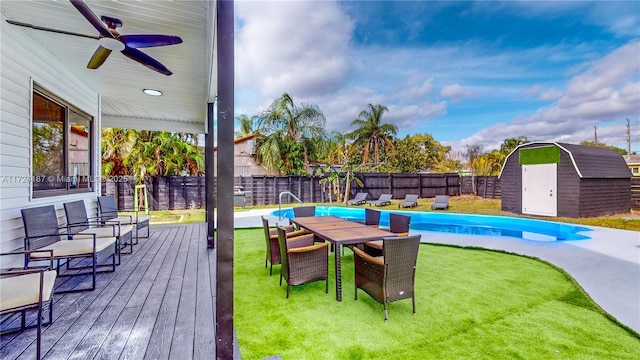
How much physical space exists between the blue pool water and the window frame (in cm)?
609

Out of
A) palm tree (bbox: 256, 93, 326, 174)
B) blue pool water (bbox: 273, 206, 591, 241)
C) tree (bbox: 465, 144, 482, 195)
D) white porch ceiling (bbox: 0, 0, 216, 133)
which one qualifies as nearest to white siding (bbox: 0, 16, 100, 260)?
white porch ceiling (bbox: 0, 0, 216, 133)

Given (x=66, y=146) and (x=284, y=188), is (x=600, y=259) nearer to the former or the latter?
(x=66, y=146)

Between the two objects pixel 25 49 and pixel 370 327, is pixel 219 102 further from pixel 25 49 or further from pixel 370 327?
pixel 25 49

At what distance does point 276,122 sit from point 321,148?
3.03 metres

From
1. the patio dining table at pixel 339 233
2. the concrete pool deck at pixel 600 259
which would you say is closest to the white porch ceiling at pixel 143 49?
the patio dining table at pixel 339 233

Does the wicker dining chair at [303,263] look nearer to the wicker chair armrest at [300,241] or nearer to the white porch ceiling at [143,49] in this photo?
the wicker chair armrest at [300,241]

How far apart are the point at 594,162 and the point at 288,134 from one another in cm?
1329

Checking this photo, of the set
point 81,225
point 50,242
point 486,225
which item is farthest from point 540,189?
point 50,242

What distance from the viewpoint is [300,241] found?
376cm

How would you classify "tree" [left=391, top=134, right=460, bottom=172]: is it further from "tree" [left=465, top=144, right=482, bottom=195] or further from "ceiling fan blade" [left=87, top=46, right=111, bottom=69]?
"ceiling fan blade" [left=87, top=46, right=111, bottom=69]

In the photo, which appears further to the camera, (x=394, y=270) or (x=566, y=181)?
(x=566, y=181)

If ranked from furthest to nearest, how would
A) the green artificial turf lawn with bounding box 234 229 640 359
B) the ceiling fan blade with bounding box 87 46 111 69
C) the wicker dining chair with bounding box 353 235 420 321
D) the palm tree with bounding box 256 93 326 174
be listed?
the palm tree with bounding box 256 93 326 174
the ceiling fan blade with bounding box 87 46 111 69
the wicker dining chair with bounding box 353 235 420 321
the green artificial turf lawn with bounding box 234 229 640 359

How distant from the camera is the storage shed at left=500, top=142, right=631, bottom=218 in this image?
9172 millimetres

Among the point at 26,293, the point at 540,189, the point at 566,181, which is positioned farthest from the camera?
the point at 540,189
